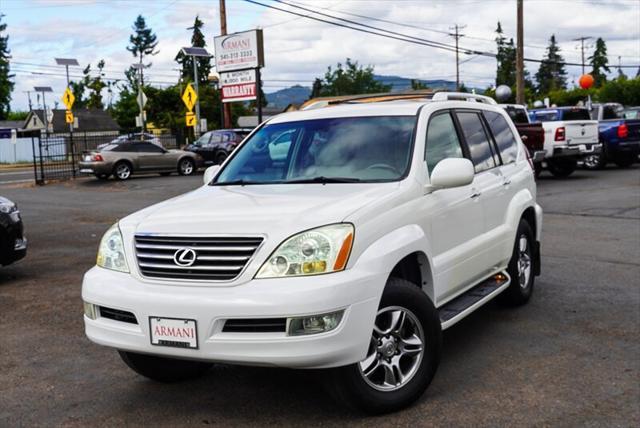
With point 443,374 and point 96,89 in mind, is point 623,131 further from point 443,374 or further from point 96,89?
point 96,89

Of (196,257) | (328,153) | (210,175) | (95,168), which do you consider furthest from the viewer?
(95,168)

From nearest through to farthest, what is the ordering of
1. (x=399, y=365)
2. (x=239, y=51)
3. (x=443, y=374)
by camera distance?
1. (x=399, y=365)
2. (x=443, y=374)
3. (x=239, y=51)

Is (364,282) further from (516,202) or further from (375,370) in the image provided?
(516,202)

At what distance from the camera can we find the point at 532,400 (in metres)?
4.34

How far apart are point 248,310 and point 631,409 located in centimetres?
225

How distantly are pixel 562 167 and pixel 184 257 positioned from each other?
62.1ft

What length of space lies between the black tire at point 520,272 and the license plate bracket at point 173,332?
3.32m

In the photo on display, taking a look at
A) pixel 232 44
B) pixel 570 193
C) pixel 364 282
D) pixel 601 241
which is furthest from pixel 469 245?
pixel 232 44

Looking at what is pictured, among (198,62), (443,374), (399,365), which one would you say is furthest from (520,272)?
(198,62)

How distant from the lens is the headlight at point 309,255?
150 inches

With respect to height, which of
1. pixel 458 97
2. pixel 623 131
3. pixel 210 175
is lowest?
pixel 623 131

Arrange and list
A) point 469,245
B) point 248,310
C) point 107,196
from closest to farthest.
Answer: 1. point 248,310
2. point 469,245
3. point 107,196

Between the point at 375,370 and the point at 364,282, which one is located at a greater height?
the point at 364,282

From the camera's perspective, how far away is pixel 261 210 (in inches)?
163
